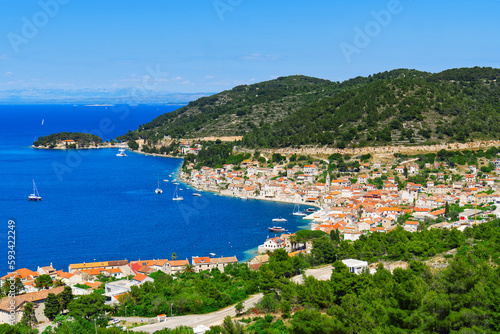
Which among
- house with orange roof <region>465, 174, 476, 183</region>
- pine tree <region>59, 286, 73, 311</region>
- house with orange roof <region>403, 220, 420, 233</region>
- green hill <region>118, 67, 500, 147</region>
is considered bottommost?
pine tree <region>59, 286, 73, 311</region>

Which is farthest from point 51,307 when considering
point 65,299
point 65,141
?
point 65,141

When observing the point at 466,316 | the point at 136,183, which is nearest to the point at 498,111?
the point at 136,183

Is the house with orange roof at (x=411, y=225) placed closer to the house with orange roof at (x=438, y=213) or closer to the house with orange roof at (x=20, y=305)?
the house with orange roof at (x=438, y=213)

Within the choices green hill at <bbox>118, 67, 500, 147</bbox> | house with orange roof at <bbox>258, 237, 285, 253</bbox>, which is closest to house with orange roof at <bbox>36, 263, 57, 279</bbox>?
house with orange roof at <bbox>258, 237, 285, 253</bbox>

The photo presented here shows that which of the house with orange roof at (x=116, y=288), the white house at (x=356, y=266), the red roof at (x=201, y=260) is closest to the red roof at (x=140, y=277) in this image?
the house with orange roof at (x=116, y=288)

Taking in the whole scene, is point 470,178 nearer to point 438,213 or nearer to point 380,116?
point 438,213

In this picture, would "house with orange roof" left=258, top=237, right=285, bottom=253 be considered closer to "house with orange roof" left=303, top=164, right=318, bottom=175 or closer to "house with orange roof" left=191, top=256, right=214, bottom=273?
"house with orange roof" left=191, top=256, right=214, bottom=273
